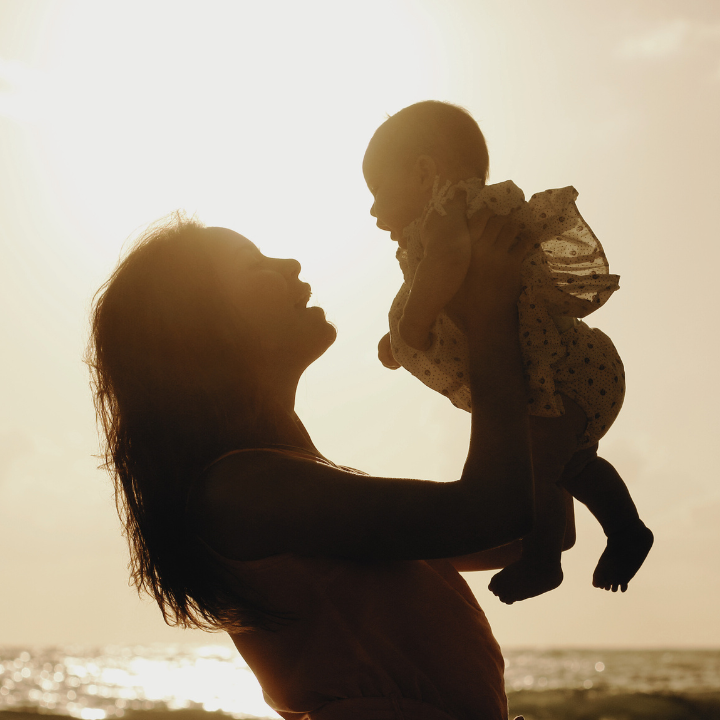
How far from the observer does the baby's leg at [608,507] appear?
2.68 meters

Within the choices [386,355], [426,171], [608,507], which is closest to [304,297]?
[386,355]

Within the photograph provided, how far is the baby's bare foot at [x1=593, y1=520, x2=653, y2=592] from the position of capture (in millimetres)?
2639

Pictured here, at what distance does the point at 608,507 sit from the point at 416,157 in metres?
1.57

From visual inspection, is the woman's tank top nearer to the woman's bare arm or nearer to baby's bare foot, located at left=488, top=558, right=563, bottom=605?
the woman's bare arm

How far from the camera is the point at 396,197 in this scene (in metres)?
2.85

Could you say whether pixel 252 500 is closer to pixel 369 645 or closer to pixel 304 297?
pixel 369 645

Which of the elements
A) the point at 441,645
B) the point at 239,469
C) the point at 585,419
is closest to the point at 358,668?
the point at 441,645

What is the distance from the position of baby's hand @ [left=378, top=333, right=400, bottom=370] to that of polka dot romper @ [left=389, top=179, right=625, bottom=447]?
9.1 inches

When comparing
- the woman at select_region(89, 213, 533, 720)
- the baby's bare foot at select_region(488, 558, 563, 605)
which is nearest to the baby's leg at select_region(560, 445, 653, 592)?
the baby's bare foot at select_region(488, 558, 563, 605)

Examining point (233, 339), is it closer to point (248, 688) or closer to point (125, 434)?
point (125, 434)

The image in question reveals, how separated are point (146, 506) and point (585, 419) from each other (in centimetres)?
154

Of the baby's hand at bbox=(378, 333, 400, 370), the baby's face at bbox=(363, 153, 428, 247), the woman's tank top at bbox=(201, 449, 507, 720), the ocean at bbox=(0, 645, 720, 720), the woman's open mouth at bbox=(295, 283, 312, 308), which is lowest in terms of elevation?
the ocean at bbox=(0, 645, 720, 720)

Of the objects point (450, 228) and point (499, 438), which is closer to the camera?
point (499, 438)

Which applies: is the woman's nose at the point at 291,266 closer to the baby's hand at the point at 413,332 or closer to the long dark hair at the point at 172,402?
the long dark hair at the point at 172,402
